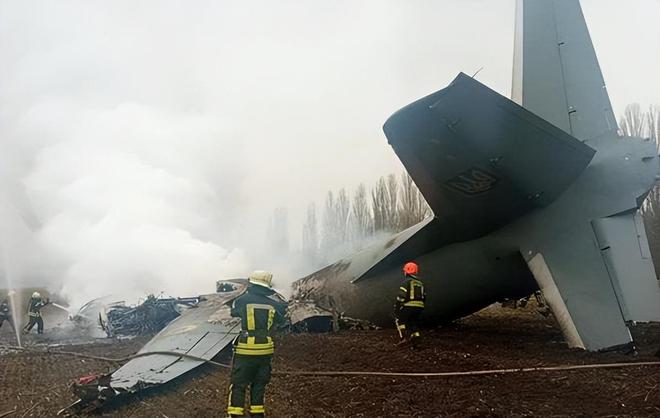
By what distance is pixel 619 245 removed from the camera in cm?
791

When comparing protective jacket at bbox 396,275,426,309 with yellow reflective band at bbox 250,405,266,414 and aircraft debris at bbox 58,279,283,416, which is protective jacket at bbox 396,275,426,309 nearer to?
aircraft debris at bbox 58,279,283,416

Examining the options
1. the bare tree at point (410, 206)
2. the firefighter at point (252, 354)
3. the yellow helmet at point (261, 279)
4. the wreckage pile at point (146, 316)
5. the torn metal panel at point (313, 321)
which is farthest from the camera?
the bare tree at point (410, 206)

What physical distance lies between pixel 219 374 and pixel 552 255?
213 inches

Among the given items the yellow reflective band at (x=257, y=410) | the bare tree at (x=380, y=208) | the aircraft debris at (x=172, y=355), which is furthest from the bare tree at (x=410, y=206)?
the yellow reflective band at (x=257, y=410)

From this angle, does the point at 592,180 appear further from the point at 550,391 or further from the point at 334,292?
the point at 334,292

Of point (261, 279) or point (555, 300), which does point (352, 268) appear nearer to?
point (555, 300)

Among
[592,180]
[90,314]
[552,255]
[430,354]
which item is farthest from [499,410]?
[90,314]

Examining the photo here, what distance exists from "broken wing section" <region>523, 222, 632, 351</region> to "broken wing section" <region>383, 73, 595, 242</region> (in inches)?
29.7

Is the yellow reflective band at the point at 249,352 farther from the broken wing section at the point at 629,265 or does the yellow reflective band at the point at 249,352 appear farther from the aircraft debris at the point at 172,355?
the broken wing section at the point at 629,265

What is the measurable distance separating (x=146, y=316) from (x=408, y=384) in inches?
373

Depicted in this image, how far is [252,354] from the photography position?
5.70m

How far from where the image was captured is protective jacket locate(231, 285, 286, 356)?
5743 millimetres

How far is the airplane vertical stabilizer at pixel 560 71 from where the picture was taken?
9.27 meters

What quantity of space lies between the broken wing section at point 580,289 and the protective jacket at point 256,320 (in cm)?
→ 420
